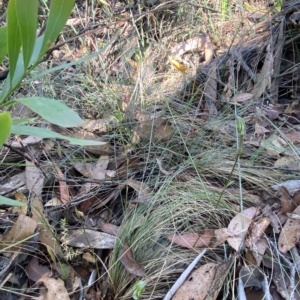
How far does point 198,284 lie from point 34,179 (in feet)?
2.11

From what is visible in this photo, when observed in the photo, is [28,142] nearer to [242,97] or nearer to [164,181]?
[164,181]

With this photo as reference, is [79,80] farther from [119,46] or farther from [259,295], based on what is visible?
[259,295]

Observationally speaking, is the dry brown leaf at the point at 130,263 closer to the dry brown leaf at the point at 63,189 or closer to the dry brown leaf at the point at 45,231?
the dry brown leaf at the point at 45,231

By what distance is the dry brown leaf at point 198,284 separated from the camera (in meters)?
1.03

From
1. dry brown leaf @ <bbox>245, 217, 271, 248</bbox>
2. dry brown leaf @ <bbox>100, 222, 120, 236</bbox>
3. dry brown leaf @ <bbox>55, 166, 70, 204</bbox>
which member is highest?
dry brown leaf @ <bbox>55, 166, 70, 204</bbox>

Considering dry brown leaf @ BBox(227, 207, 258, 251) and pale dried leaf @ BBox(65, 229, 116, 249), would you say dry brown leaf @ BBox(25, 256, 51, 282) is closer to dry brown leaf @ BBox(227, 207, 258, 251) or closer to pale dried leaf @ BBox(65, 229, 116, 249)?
pale dried leaf @ BBox(65, 229, 116, 249)

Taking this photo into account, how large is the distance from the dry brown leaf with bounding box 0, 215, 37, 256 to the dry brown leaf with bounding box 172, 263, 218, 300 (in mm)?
428

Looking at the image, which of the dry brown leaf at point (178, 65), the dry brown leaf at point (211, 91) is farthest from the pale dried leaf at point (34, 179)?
the dry brown leaf at point (178, 65)

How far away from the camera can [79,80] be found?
206 centimetres

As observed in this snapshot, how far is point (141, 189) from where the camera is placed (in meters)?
1.32

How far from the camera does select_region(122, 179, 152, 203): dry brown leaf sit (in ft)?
4.18

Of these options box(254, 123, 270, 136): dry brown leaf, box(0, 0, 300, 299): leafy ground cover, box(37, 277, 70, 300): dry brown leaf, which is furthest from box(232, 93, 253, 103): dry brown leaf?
box(37, 277, 70, 300): dry brown leaf

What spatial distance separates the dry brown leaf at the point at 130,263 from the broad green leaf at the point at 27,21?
58 cm

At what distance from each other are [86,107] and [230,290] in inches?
43.1
